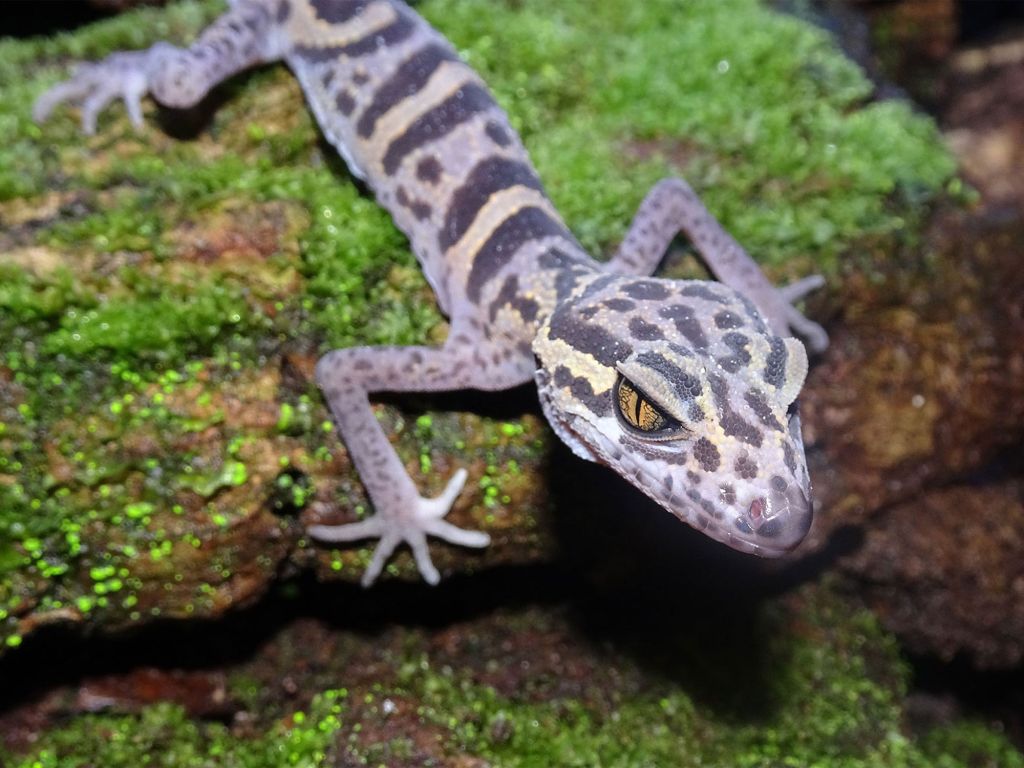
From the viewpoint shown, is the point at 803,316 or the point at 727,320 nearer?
the point at 727,320

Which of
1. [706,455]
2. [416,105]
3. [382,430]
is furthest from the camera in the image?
[416,105]

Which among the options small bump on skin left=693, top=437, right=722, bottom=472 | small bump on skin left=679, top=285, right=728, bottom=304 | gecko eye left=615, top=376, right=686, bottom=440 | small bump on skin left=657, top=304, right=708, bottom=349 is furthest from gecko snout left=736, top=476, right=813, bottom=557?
small bump on skin left=679, top=285, right=728, bottom=304

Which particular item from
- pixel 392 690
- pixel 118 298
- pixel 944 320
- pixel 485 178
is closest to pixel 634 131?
pixel 485 178

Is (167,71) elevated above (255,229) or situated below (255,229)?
above

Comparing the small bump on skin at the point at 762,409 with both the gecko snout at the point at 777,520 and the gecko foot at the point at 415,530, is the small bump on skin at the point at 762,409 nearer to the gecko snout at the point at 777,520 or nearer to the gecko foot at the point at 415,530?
the gecko snout at the point at 777,520

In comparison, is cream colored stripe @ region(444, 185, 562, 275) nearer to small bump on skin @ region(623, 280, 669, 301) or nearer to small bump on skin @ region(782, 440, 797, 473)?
small bump on skin @ region(623, 280, 669, 301)

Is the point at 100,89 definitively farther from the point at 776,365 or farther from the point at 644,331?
the point at 776,365

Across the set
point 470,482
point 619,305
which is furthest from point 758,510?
point 470,482

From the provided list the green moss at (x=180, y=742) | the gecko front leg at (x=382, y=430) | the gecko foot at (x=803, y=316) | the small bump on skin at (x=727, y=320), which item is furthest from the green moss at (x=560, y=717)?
the small bump on skin at (x=727, y=320)
